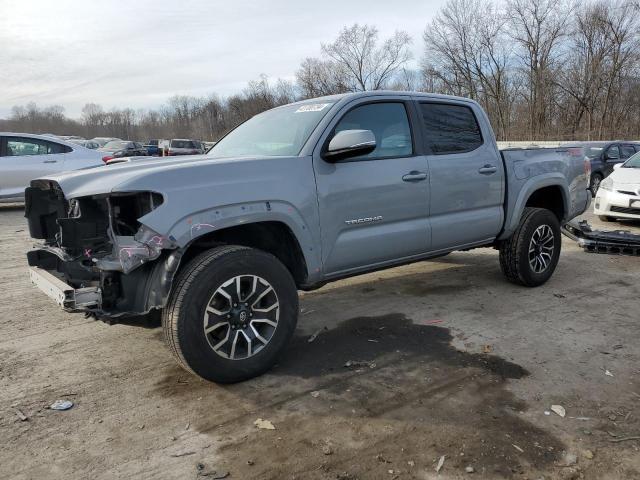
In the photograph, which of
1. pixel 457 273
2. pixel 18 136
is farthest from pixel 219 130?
pixel 457 273

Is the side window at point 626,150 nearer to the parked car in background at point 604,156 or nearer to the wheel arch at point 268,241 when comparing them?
the parked car in background at point 604,156

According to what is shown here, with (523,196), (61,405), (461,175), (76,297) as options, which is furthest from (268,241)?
(523,196)

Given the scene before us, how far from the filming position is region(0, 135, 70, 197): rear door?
10.9m

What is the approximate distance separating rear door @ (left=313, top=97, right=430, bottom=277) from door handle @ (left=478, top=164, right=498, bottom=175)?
0.80 meters

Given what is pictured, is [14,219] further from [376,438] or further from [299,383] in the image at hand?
[376,438]

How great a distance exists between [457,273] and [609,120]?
38801 mm

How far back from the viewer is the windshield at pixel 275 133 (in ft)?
12.8

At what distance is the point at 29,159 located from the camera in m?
11.1

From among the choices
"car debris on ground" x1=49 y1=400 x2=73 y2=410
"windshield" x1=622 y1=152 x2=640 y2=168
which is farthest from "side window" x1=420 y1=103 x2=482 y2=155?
"windshield" x1=622 y1=152 x2=640 y2=168

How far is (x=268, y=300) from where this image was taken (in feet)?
11.3

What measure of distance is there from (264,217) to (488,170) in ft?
8.38

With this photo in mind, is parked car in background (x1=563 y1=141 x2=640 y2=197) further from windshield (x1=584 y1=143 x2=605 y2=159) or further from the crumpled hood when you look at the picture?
the crumpled hood

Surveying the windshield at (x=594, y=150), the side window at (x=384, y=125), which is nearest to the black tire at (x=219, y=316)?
the side window at (x=384, y=125)

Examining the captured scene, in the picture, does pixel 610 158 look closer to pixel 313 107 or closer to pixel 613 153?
pixel 613 153
